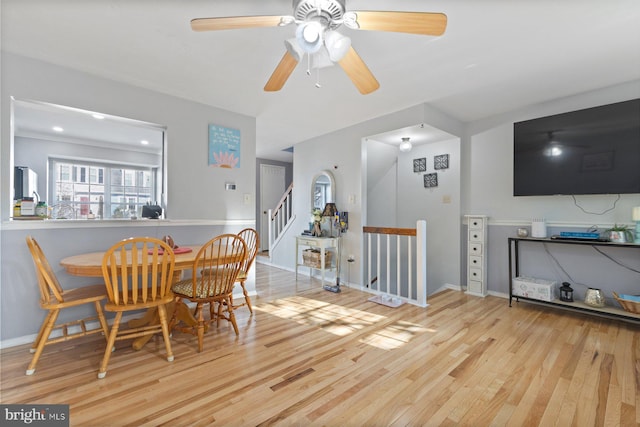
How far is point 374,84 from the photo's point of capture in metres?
1.93

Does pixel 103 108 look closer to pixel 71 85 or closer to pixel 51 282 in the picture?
pixel 71 85

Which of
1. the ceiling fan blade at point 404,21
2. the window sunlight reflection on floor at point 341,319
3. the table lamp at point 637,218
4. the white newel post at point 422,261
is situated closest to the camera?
the ceiling fan blade at point 404,21

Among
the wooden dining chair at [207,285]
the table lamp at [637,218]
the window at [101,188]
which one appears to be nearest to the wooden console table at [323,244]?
the wooden dining chair at [207,285]

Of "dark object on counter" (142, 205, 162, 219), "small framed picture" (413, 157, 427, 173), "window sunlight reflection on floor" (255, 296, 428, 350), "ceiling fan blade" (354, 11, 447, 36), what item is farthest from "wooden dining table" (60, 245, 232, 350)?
"small framed picture" (413, 157, 427, 173)

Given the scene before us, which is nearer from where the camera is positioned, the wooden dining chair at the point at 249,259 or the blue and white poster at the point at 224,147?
the wooden dining chair at the point at 249,259

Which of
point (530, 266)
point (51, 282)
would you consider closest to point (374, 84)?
point (51, 282)

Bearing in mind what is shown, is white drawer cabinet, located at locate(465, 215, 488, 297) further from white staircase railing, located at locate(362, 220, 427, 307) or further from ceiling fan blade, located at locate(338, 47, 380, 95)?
ceiling fan blade, located at locate(338, 47, 380, 95)

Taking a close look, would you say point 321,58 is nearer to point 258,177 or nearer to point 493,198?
point 493,198

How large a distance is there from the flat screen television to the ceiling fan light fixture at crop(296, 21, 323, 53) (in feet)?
9.29

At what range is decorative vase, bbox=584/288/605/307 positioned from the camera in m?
2.61

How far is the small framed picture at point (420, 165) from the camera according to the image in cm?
414

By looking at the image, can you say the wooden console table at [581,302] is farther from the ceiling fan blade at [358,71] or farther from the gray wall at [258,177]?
the gray wall at [258,177]

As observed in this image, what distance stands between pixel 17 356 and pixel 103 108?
2112 mm

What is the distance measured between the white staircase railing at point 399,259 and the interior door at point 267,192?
10.2 ft
